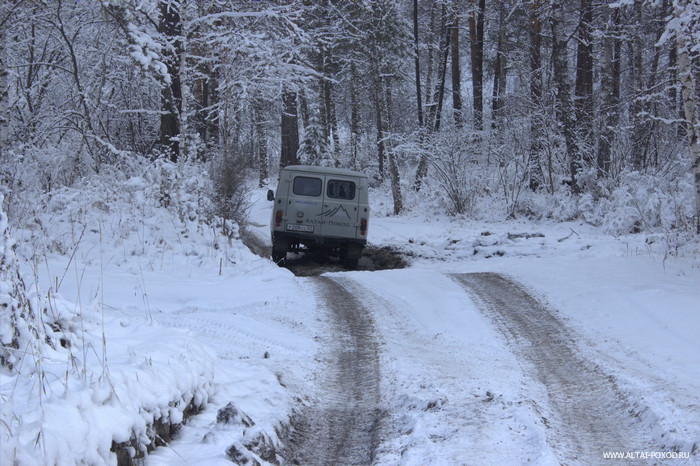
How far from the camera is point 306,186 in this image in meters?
12.3

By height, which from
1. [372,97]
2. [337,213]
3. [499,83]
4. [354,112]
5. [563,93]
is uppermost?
[499,83]

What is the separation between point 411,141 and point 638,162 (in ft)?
23.7

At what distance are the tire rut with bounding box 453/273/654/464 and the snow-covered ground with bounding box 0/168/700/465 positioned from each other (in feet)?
0.33

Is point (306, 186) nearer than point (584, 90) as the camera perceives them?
Yes

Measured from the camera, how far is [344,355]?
538 centimetres

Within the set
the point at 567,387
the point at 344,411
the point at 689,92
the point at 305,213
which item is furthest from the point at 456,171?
the point at 344,411

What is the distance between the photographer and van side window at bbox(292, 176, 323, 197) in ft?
40.4

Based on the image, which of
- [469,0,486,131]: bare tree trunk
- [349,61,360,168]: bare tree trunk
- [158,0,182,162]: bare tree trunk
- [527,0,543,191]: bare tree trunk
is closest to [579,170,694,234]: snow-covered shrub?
[527,0,543,191]: bare tree trunk

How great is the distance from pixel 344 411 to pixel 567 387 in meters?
1.96

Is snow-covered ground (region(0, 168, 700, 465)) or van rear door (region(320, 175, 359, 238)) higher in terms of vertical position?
van rear door (region(320, 175, 359, 238))

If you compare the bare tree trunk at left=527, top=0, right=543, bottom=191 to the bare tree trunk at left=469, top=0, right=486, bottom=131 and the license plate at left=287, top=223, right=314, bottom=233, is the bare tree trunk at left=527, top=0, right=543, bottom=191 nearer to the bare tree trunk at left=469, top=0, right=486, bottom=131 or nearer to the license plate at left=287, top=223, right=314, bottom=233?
the bare tree trunk at left=469, top=0, right=486, bottom=131

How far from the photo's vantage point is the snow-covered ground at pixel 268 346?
2969 millimetres

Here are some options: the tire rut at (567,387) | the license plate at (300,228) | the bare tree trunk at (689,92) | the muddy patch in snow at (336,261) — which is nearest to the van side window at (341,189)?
the license plate at (300,228)

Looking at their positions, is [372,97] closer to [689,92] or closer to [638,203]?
[638,203]
